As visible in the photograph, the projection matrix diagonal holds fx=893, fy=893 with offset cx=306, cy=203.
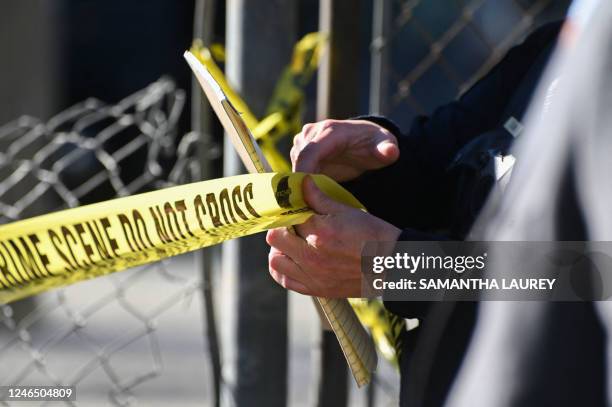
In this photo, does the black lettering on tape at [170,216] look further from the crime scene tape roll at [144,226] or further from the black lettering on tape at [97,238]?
the black lettering on tape at [97,238]

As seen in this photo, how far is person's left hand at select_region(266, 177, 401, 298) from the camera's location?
99 centimetres

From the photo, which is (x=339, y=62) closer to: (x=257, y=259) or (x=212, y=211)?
(x=257, y=259)

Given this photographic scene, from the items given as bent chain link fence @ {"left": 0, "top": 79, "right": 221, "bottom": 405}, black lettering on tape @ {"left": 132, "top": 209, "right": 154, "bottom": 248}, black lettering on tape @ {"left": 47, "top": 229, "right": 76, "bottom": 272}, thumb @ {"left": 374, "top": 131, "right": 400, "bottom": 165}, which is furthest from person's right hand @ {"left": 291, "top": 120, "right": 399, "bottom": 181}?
bent chain link fence @ {"left": 0, "top": 79, "right": 221, "bottom": 405}

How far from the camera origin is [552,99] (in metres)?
0.74

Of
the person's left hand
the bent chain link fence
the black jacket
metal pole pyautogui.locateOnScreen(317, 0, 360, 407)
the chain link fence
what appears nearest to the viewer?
the person's left hand

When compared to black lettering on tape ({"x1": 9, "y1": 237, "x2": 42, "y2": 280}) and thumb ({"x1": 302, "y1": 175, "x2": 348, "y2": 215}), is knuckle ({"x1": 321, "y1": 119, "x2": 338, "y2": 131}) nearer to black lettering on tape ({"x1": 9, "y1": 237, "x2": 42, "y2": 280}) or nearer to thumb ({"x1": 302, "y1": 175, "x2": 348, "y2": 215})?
thumb ({"x1": 302, "y1": 175, "x2": 348, "y2": 215})

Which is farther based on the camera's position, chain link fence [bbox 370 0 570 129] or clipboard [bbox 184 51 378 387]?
chain link fence [bbox 370 0 570 129]

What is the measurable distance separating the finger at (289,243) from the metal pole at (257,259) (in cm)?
33

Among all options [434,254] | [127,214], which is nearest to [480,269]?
[434,254]

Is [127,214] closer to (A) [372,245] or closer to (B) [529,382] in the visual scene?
(A) [372,245]

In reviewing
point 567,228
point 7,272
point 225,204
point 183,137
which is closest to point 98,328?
point 183,137

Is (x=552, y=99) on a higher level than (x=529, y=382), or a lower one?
higher

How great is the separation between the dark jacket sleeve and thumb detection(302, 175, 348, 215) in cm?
24

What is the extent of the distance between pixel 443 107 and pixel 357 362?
1.49ft
